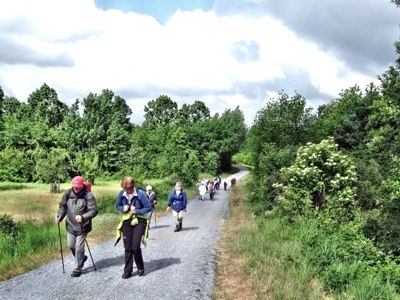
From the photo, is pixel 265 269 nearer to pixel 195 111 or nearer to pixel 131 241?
pixel 131 241

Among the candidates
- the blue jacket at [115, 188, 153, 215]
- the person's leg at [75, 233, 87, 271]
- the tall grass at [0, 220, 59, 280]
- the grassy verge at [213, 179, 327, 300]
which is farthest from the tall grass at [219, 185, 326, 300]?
the tall grass at [0, 220, 59, 280]

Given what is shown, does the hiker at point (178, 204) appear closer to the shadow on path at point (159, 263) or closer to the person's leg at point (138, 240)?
the shadow on path at point (159, 263)

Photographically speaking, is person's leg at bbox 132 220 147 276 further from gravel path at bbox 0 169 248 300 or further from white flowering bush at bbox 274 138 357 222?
white flowering bush at bbox 274 138 357 222

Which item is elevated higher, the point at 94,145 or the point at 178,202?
the point at 94,145

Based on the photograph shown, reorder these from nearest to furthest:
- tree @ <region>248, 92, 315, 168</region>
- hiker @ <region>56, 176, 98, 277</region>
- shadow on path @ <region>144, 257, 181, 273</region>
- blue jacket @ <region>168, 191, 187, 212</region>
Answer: hiker @ <region>56, 176, 98, 277</region> → shadow on path @ <region>144, 257, 181, 273</region> → blue jacket @ <region>168, 191, 187, 212</region> → tree @ <region>248, 92, 315, 168</region>

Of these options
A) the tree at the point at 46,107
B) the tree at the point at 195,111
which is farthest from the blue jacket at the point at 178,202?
the tree at the point at 195,111

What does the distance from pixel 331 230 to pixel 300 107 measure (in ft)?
51.9

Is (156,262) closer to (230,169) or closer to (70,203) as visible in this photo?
(70,203)

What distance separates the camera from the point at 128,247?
8.69 m

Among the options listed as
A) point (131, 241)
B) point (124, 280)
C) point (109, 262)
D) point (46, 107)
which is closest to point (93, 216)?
point (131, 241)

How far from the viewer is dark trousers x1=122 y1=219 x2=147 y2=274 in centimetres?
863

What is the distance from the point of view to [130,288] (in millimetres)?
7953

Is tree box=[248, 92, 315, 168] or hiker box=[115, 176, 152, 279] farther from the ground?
tree box=[248, 92, 315, 168]

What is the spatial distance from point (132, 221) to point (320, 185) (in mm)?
10180
